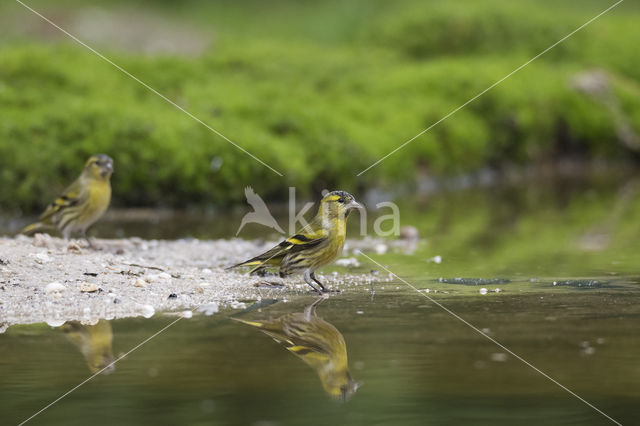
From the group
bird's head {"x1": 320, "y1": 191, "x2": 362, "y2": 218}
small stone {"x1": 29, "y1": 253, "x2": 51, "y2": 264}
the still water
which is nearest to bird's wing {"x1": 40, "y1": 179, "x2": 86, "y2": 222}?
small stone {"x1": 29, "y1": 253, "x2": 51, "y2": 264}

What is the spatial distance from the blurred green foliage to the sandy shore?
4.42 meters

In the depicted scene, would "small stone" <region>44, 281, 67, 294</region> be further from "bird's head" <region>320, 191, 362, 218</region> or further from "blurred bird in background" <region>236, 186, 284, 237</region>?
"blurred bird in background" <region>236, 186, 284, 237</region>

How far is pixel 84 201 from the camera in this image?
9.96m

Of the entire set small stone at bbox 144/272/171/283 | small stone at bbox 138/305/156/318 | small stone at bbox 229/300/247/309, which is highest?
small stone at bbox 144/272/171/283

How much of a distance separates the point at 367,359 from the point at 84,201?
5568mm

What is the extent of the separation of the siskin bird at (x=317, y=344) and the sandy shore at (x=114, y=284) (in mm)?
626

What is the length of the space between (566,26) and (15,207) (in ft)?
57.6

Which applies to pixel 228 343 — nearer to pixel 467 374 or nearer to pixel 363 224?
pixel 467 374

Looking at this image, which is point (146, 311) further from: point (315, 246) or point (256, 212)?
point (256, 212)

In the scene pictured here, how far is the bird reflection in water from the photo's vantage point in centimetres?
514

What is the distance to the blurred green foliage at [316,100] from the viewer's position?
1353 cm

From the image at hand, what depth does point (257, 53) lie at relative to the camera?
2159cm

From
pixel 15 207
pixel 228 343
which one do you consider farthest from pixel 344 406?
pixel 15 207

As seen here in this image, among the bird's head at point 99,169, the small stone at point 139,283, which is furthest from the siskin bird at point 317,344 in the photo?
the bird's head at point 99,169
